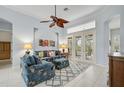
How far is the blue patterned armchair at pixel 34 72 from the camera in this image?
393 cm

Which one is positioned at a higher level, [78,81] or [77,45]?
[77,45]

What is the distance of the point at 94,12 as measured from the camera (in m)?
7.96

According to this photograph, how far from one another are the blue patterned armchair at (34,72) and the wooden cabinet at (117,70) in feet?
7.31

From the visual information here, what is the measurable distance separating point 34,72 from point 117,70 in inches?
96.2

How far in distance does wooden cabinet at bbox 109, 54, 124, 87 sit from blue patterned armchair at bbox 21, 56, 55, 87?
223 cm

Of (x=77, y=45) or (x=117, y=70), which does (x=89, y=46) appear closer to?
(x=77, y=45)

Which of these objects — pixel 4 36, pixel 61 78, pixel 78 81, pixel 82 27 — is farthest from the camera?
pixel 4 36

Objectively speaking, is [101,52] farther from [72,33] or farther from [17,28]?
[17,28]

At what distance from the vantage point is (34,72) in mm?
4012

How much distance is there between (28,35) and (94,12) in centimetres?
437

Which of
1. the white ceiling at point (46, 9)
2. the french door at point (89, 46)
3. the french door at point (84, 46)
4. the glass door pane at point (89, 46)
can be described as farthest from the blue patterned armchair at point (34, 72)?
the glass door pane at point (89, 46)

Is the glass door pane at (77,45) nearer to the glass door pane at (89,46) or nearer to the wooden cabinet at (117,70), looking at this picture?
the glass door pane at (89,46)

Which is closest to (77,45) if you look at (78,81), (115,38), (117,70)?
(115,38)
